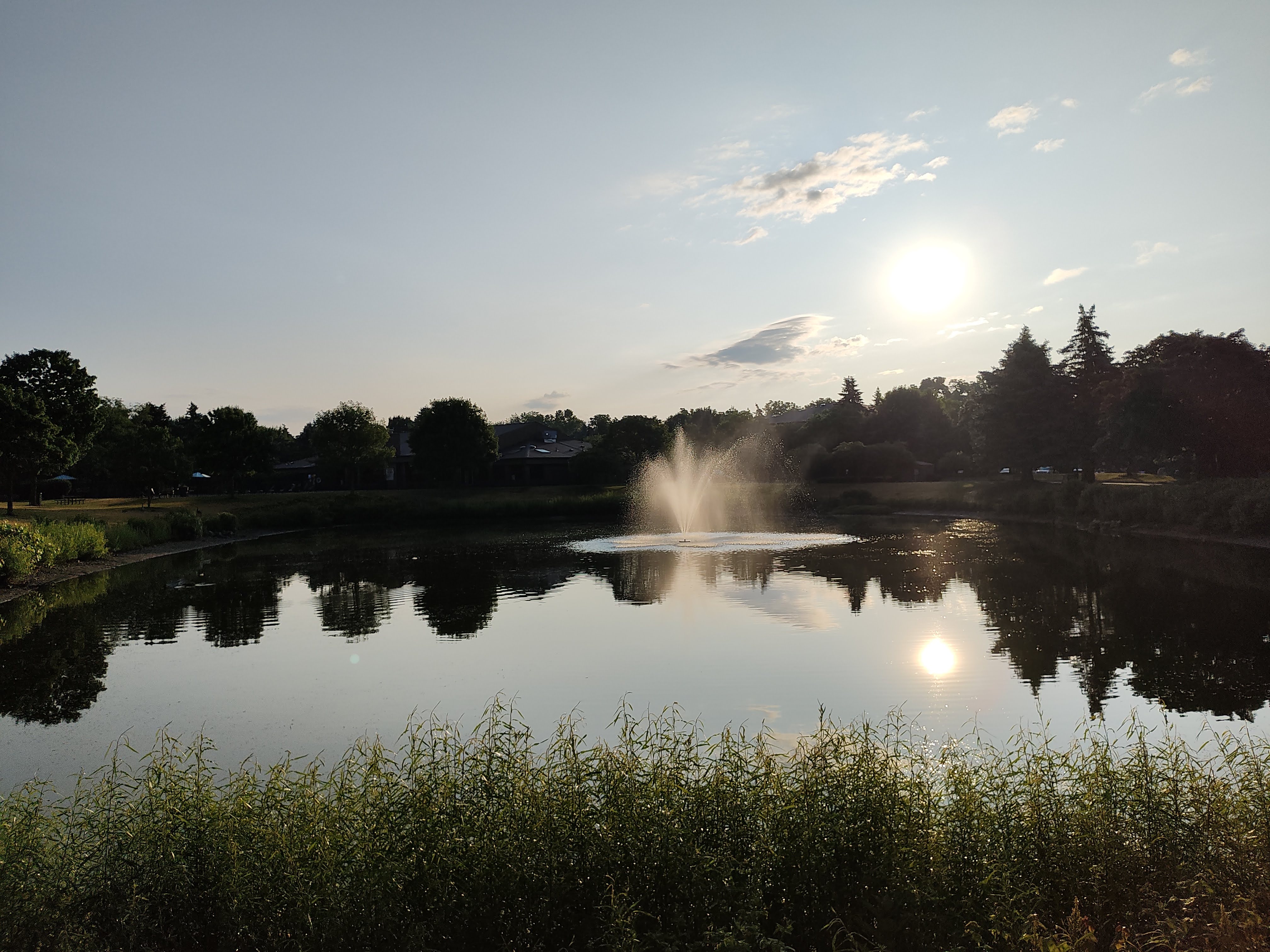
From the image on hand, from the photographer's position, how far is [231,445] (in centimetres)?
6625

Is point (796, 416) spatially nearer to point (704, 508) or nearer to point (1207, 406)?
point (704, 508)

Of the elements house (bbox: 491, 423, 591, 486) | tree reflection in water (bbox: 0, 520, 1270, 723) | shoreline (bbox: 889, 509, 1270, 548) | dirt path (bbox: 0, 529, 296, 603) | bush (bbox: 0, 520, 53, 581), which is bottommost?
shoreline (bbox: 889, 509, 1270, 548)

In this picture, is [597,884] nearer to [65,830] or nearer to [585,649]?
[65,830]

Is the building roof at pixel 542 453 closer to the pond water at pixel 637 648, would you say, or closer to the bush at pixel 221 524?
the bush at pixel 221 524

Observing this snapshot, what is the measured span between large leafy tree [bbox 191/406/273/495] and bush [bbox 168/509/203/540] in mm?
25161

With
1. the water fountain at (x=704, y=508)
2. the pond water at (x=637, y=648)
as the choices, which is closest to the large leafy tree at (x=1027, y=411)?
the water fountain at (x=704, y=508)

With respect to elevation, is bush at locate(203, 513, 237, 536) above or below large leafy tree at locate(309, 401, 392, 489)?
below

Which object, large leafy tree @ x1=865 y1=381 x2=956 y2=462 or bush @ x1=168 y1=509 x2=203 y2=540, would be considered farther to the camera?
large leafy tree @ x1=865 y1=381 x2=956 y2=462

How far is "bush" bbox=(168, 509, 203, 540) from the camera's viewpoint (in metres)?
41.4

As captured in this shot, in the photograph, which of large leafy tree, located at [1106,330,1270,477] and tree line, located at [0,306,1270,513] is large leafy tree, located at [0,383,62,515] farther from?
large leafy tree, located at [1106,330,1270,477]

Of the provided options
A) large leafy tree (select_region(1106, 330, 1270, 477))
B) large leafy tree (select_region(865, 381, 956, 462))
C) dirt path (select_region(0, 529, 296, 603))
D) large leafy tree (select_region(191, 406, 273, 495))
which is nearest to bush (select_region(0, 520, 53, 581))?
dirt path (select_region(0, 529, 296, 603))

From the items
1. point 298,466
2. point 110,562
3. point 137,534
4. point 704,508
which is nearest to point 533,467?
point 704,508

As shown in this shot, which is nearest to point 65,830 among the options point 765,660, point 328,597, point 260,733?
point 260,733

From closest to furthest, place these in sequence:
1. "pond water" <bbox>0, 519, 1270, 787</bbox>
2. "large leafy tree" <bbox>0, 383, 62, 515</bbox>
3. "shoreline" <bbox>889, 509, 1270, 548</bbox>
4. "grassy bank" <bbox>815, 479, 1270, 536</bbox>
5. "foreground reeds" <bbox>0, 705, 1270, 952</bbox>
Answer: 1. "foreground reeds" <bbox>0, 705, 1270, 952</bbox>
2. "pond water" <bbox>0, 519, 1270, 787</bbox>
3. "shoreline" <bbox>889, 509, 1270, 548</bbox>
4. "grassy bank" <bbox>815, 479, 1270, 536</bbox>
5. "large leafy tree" <bbox>0, 383, 62, 515</bbox>
